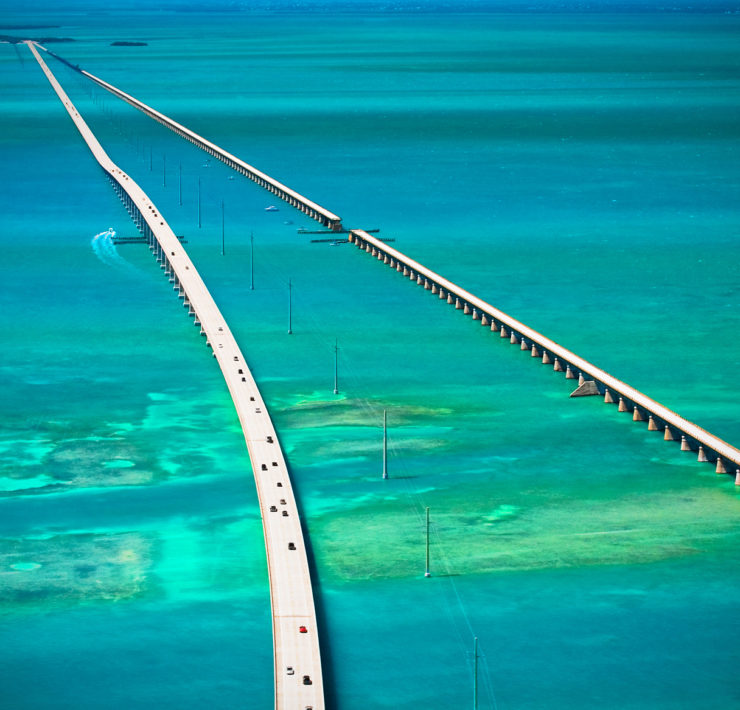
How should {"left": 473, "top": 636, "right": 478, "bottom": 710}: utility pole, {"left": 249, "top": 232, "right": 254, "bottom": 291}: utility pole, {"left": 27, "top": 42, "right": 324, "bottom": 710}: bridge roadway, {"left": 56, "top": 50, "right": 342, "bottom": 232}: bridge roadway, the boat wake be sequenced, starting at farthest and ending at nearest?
{"left": 56, "top": 50, "right": 342, "bottom": 232}: bridge roadway, the boat wake, {"left": 249, "top": 232, "right": 254, "bottom": 291}: utility pole, {"left": 473, "top": 636, "right": 478, "bottom": 710}: utility pole, {"left": 27, "top": 42, "right": 324, "bottom": 710}: bridge roadway

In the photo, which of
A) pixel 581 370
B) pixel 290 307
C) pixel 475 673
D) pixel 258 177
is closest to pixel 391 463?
pixel 581 370

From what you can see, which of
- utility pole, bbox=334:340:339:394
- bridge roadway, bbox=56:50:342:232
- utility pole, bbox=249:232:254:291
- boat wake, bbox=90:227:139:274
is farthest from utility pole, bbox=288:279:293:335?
bridge roadway, bbox=56:50:342:232

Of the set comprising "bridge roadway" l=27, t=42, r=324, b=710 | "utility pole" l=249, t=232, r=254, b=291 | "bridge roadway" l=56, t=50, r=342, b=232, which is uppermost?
"bridge roadway" l=56, t=50, r=342, b=232

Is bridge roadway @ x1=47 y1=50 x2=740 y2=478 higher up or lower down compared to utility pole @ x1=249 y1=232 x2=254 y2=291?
lower down

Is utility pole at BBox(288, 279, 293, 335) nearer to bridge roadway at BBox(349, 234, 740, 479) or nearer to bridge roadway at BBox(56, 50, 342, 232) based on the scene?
bridge roadway at BBox(349, 234, 740, 479)

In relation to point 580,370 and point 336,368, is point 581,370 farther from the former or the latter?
point 336,368

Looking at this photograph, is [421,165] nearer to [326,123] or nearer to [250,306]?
[326,123]

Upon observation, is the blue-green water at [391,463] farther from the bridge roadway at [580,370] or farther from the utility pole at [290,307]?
the bridge roadway at [580,370]
